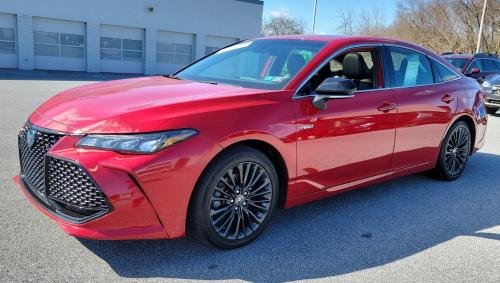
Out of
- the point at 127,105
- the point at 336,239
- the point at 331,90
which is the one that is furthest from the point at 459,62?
the point at 127,105

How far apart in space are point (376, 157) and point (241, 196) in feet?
5.37

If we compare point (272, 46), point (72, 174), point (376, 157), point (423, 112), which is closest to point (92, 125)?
point (72, 174)

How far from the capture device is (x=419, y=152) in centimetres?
516

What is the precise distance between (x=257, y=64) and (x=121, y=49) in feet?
92.4

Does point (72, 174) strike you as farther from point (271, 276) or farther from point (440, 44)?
point (440, 44)

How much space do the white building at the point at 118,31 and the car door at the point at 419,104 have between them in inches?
1030

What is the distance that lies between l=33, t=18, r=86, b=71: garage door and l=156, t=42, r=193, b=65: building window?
A: 534 cm

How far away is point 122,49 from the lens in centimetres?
3075

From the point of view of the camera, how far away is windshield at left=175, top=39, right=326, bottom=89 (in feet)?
13.4

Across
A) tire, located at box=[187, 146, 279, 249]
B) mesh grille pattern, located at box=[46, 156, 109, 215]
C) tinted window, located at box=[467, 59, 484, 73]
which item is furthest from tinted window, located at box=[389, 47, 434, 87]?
tinted window, located at box=[467, 59, 484, 73]

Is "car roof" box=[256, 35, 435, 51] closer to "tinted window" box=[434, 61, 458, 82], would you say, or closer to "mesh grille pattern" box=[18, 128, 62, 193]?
"tinted window" box=[434, 61, 458, 82]

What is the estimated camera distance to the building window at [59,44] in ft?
90.2

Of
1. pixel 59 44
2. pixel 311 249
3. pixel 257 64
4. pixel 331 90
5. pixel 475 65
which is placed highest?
pixel 475 65

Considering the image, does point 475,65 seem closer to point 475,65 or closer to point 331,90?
point 475,65
